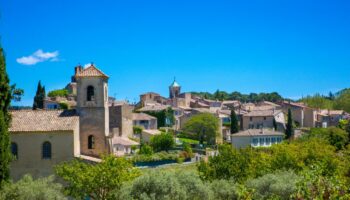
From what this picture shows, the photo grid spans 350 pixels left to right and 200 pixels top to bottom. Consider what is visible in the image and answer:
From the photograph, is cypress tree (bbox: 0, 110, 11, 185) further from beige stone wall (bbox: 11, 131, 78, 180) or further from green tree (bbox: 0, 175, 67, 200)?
beige stone wall (bbox: 11, 131, 78, 180)

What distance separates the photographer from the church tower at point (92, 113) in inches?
1630

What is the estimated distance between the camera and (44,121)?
132ft

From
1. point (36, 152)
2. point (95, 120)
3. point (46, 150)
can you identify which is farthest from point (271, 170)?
point (36, 152)

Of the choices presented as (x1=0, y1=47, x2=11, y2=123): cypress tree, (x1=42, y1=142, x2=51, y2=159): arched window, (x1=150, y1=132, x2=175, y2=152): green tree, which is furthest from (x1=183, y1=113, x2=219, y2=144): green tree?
(x1=0, y1=47, x2=11, y2=123): cypress tree

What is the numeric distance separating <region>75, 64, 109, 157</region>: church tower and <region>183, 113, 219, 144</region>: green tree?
193 feet

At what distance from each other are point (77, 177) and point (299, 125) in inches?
4126

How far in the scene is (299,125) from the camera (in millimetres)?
128875

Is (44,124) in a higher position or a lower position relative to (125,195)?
higher

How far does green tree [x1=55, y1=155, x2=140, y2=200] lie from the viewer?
1231 inches

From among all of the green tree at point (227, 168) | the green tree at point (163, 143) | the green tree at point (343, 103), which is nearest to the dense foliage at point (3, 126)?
the green tree at point (227, 168)

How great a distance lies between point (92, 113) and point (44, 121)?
4.09 metres

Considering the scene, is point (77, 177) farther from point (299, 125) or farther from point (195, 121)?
point (299, 125)

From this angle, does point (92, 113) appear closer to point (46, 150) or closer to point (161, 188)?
point (46, 150)

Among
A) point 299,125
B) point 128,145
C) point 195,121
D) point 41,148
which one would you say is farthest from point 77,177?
point 299,125
